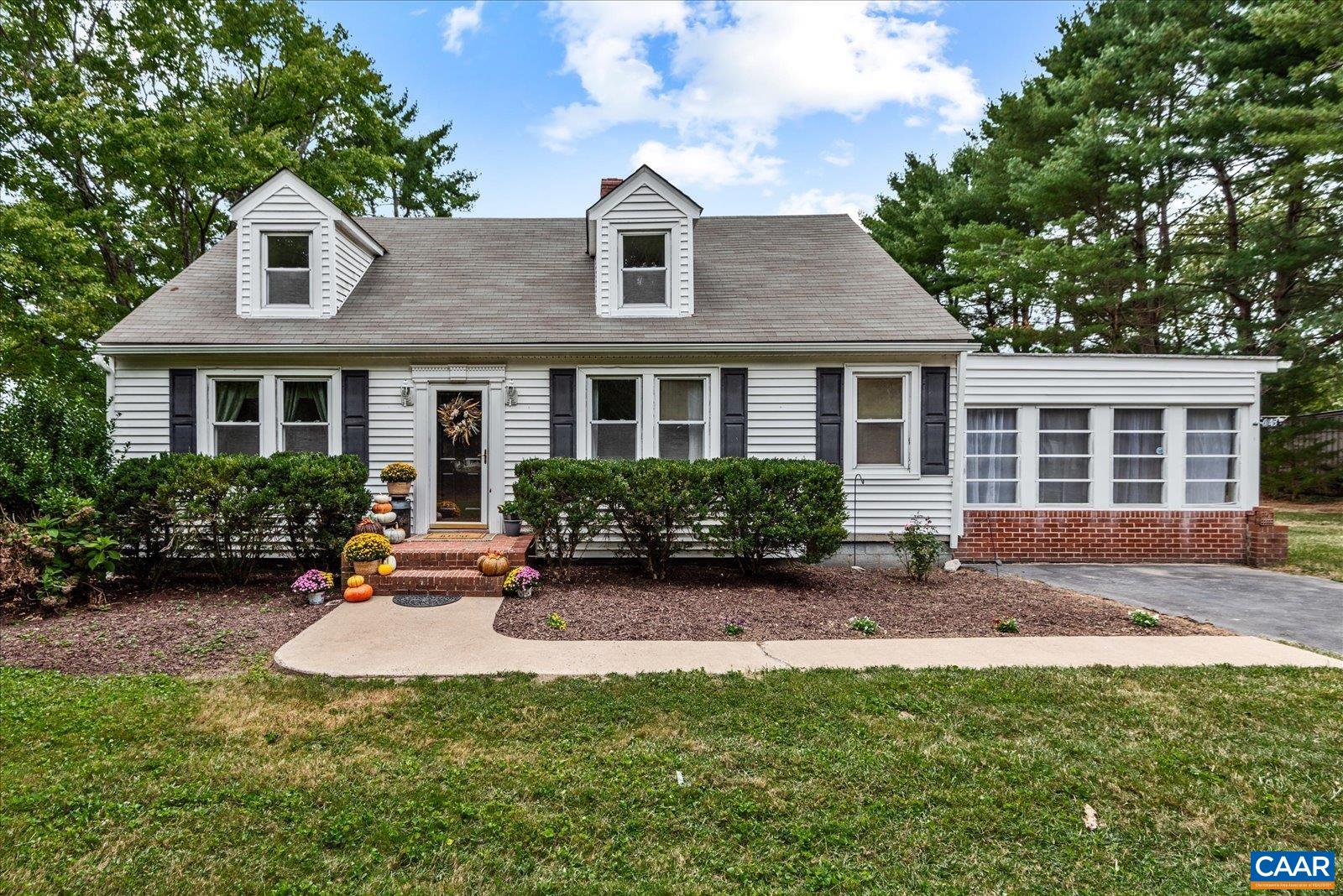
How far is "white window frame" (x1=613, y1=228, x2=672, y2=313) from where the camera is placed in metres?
8.47

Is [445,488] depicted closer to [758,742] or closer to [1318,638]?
[758,742]

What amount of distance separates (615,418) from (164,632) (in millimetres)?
5263

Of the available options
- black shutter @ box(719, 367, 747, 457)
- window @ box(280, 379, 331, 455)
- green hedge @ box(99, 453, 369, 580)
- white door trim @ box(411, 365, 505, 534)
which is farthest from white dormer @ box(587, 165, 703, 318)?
green hedge @ box(99, 453, 369, 580)

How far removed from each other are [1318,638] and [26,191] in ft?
75.9

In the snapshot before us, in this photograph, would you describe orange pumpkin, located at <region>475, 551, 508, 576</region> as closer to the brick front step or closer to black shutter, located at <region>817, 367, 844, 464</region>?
the brick front step

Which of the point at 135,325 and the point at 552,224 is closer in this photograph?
the point at 135,325

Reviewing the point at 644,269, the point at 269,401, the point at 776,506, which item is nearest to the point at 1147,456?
the point at 776,506

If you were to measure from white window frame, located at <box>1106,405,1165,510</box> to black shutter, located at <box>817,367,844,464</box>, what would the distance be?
13.4 feet

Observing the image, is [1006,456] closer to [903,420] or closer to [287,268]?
[903,420]

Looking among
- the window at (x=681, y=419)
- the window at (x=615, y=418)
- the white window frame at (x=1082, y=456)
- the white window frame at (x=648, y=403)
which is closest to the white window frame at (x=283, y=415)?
the white window frame at (x=648, y=403)

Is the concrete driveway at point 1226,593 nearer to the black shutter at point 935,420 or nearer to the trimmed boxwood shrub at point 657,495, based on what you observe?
the black shutter at point 935,420

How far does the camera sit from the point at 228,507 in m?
6.37

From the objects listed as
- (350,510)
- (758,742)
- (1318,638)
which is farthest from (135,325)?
(1318,638)

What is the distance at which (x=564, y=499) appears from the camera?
22.0ft
